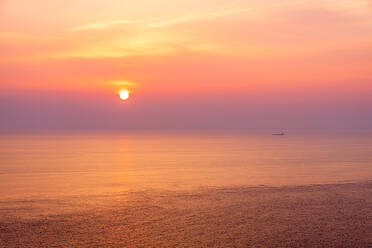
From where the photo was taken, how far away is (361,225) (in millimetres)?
20656

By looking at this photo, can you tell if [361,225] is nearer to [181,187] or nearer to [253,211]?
[253,211]

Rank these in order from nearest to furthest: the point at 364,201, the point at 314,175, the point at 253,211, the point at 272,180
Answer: the point at 253,211 → the point at 364,201 → the point at 272,180 → the point at 314,175

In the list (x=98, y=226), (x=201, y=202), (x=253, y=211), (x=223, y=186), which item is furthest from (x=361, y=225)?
(x=223, y=186)

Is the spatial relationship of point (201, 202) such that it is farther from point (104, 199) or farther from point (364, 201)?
point (364, 201)

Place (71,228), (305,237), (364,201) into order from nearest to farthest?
1. (305,237)
2. (71,228)
3. (364,201)

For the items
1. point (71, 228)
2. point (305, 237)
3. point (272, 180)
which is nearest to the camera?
point (305, 237)

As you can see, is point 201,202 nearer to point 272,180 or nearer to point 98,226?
point 98,226

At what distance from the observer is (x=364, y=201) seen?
88.3 ft

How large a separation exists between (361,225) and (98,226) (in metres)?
12.8

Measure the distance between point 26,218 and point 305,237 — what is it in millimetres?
14188

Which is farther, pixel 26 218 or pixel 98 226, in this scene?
pixel 26 218

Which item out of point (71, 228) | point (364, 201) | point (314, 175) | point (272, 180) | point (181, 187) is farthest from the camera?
point (314, 175)

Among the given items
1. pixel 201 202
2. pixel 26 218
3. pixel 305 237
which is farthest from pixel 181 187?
pixel 305 237

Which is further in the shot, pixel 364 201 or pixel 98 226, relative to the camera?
pixel 364 201
